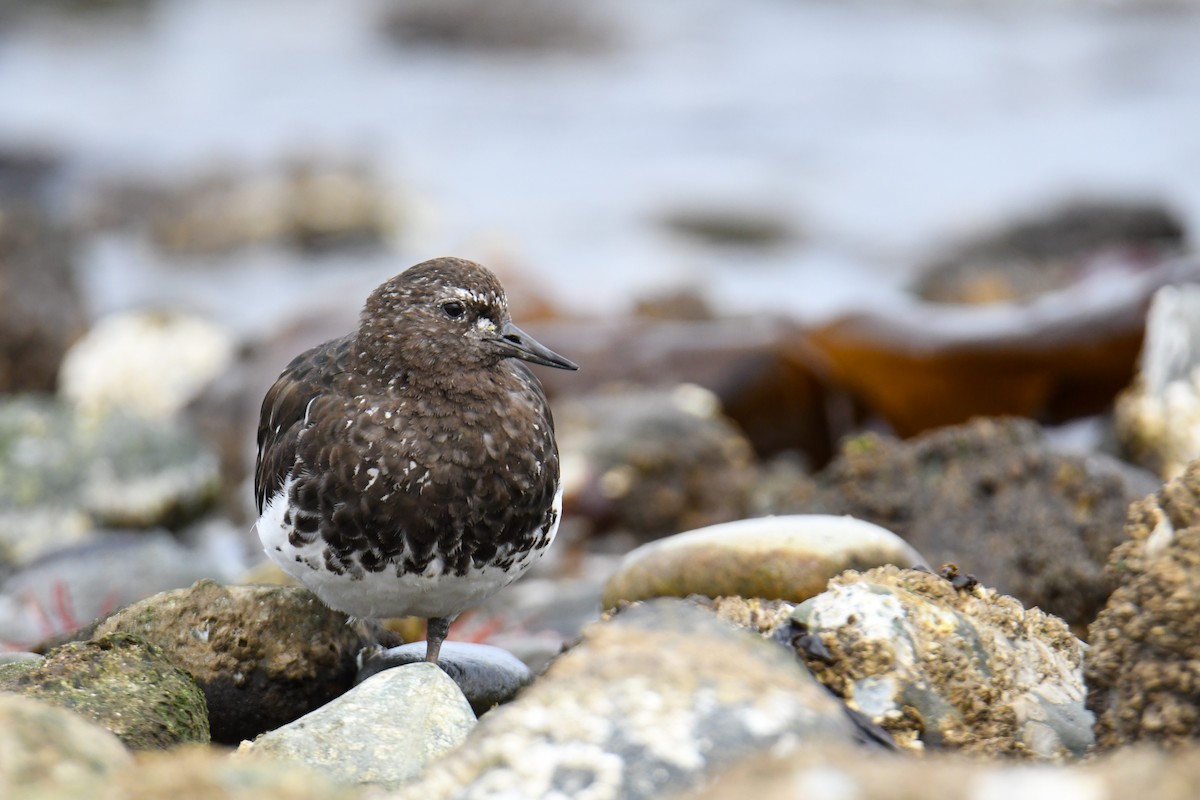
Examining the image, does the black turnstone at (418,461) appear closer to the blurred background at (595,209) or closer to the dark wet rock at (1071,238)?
the blurred background at (595,209)

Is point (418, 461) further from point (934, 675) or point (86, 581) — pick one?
point (86, 581)

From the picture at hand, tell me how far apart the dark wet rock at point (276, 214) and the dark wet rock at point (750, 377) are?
7193 millimetres

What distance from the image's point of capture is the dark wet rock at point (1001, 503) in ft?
16.9

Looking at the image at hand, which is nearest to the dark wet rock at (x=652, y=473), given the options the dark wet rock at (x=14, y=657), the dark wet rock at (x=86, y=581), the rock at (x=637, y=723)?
the dark wet rock at (x=86, y=581)

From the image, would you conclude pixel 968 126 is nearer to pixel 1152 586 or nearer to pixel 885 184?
pixel 885 184

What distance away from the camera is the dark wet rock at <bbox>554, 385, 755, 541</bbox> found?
24.7 feet

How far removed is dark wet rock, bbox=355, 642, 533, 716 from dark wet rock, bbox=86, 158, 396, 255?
12.0m

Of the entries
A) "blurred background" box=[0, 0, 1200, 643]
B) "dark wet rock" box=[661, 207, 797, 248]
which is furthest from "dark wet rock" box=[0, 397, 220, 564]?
"dark wet rock" box=[661, 207, 797, 248]

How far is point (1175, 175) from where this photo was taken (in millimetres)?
16062

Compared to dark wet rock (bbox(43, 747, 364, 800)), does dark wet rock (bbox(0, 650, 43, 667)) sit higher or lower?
lower

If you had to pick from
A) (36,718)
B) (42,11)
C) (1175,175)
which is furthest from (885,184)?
(42,11)

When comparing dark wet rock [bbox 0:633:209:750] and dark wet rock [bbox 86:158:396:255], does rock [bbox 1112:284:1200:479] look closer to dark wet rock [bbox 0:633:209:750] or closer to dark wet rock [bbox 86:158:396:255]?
dark wet rock [bbox 0:633:209:750]

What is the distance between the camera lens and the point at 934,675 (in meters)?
3.07

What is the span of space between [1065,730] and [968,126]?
17464 mm
